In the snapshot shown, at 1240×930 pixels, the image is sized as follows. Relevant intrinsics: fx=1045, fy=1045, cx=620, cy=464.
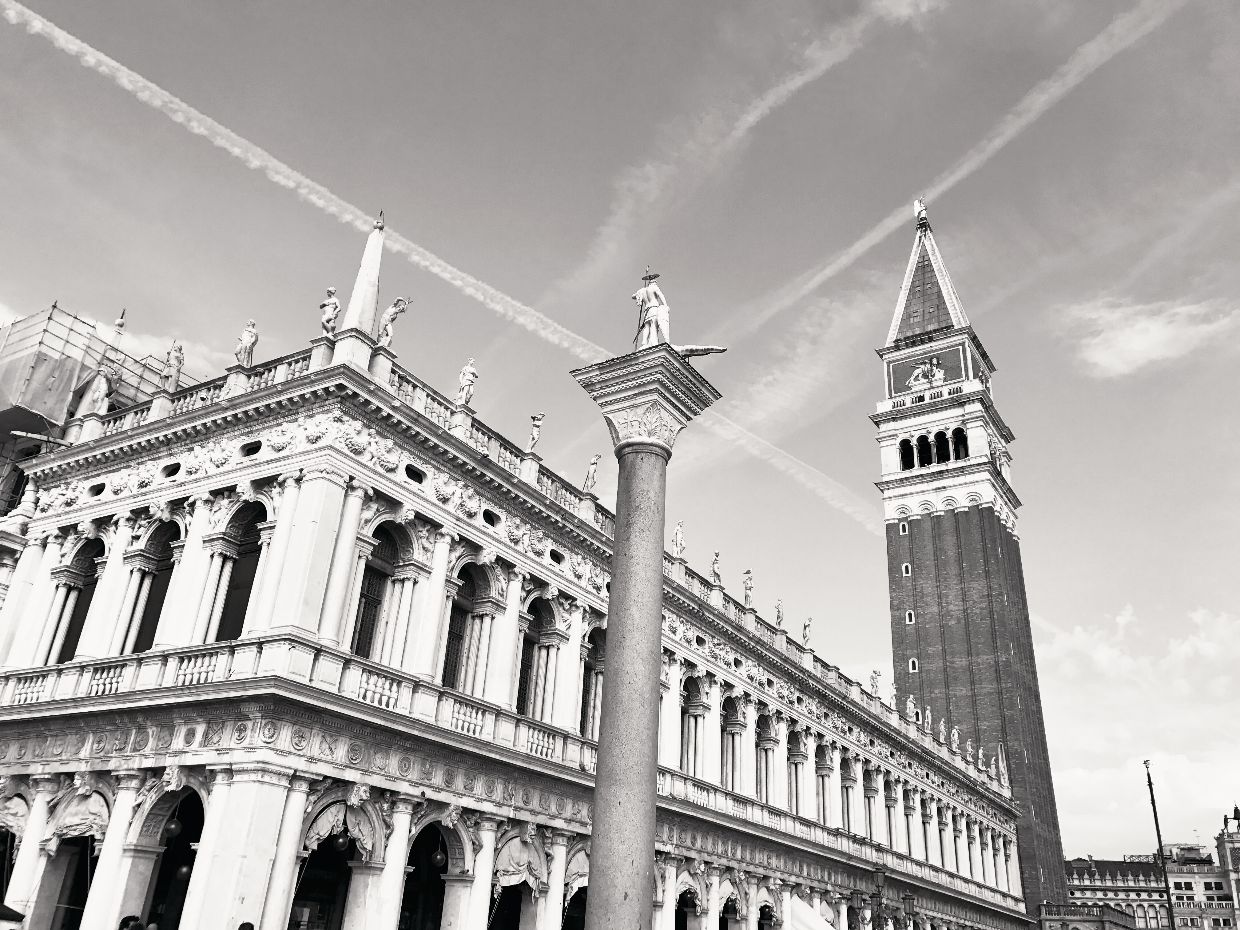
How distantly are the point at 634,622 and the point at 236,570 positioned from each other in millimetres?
12542

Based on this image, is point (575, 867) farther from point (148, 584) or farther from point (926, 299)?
point (926, 299)

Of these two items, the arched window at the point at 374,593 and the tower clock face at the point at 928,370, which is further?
the tower clock face at the point at 928,370

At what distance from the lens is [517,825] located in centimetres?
2211

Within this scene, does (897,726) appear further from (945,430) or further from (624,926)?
(624,926)

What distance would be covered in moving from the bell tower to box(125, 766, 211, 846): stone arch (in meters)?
47.9

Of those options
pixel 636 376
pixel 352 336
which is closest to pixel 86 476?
pixel 352 336

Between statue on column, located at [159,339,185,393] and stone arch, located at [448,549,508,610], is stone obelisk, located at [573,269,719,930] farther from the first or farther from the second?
statue on column, located at [159,339,185,393]

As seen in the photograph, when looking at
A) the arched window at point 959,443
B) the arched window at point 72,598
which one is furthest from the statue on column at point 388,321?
the arched window at point 959,443

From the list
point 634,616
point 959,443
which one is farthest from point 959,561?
point 634,616

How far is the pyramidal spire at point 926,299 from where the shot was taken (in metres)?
75.4

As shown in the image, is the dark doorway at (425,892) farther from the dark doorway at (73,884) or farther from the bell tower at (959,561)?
the bell tower at (959,561)

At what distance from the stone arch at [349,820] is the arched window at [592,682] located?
8.26m

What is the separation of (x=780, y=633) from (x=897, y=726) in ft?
40.0

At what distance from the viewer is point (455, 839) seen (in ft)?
67.6
